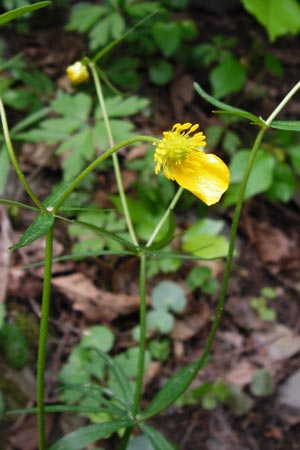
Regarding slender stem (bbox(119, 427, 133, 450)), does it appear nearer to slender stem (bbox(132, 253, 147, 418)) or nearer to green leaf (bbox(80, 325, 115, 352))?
slender stem (bbox(132, 253, 147, 418))

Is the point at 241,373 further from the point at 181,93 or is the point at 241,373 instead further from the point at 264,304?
the point at 181,93

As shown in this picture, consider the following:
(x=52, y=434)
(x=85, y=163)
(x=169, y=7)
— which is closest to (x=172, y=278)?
(x=85, y=163)

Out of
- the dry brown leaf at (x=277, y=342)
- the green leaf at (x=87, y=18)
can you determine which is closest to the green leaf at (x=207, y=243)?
the dry brown leaf at (x=277, y=342)

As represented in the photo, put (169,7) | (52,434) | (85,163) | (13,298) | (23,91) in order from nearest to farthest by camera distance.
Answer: (52,434) → (13,298) → (85,163) → (23,91) → (169,7)

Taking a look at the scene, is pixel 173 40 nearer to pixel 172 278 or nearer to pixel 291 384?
pixel 172 278

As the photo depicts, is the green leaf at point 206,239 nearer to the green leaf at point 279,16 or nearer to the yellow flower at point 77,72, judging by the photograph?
the green leaf at point 279,16

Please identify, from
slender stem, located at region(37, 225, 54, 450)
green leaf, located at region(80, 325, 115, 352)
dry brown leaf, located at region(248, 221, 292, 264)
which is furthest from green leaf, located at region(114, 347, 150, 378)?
dry brown leaf, located at region(248, 221, 292, 264)

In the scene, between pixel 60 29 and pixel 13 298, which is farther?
pixel 60 29
